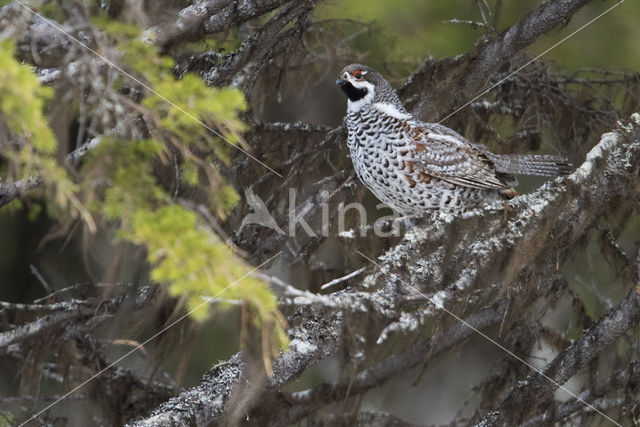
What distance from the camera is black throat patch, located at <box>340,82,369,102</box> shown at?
4581 mm

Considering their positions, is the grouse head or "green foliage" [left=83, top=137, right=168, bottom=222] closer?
"green foliage" [left=83, top=137, right=168, bottom=222]

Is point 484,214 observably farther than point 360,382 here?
No

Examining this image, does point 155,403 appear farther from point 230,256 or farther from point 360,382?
point 230,256

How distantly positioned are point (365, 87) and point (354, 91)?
76 millimetres

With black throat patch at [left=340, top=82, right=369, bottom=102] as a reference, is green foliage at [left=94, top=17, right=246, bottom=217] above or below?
above

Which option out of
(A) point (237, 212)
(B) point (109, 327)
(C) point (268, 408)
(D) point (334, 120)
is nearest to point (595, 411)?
(C) point (268, 408)

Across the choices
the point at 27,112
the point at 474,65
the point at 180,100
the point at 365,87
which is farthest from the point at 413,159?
the point at 27,112

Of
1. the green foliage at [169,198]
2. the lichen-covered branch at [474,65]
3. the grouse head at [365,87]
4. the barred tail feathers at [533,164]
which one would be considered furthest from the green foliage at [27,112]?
the barred tail feathers at [533,164]

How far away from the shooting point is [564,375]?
12.5ft

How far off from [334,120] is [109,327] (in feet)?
9.91

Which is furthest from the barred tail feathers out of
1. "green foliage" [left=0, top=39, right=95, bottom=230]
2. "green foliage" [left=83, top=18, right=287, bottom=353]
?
"green foliage" [left=0, top=39, right=95, bottom=230]

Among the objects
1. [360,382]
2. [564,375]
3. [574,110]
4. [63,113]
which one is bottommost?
[360,382]

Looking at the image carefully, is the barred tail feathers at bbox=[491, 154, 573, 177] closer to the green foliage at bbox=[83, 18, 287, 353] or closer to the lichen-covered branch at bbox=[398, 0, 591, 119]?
the lichen-covered branch at bbox=[398, 0, 591, 119]

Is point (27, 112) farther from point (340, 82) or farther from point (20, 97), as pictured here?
point (340, 82)
